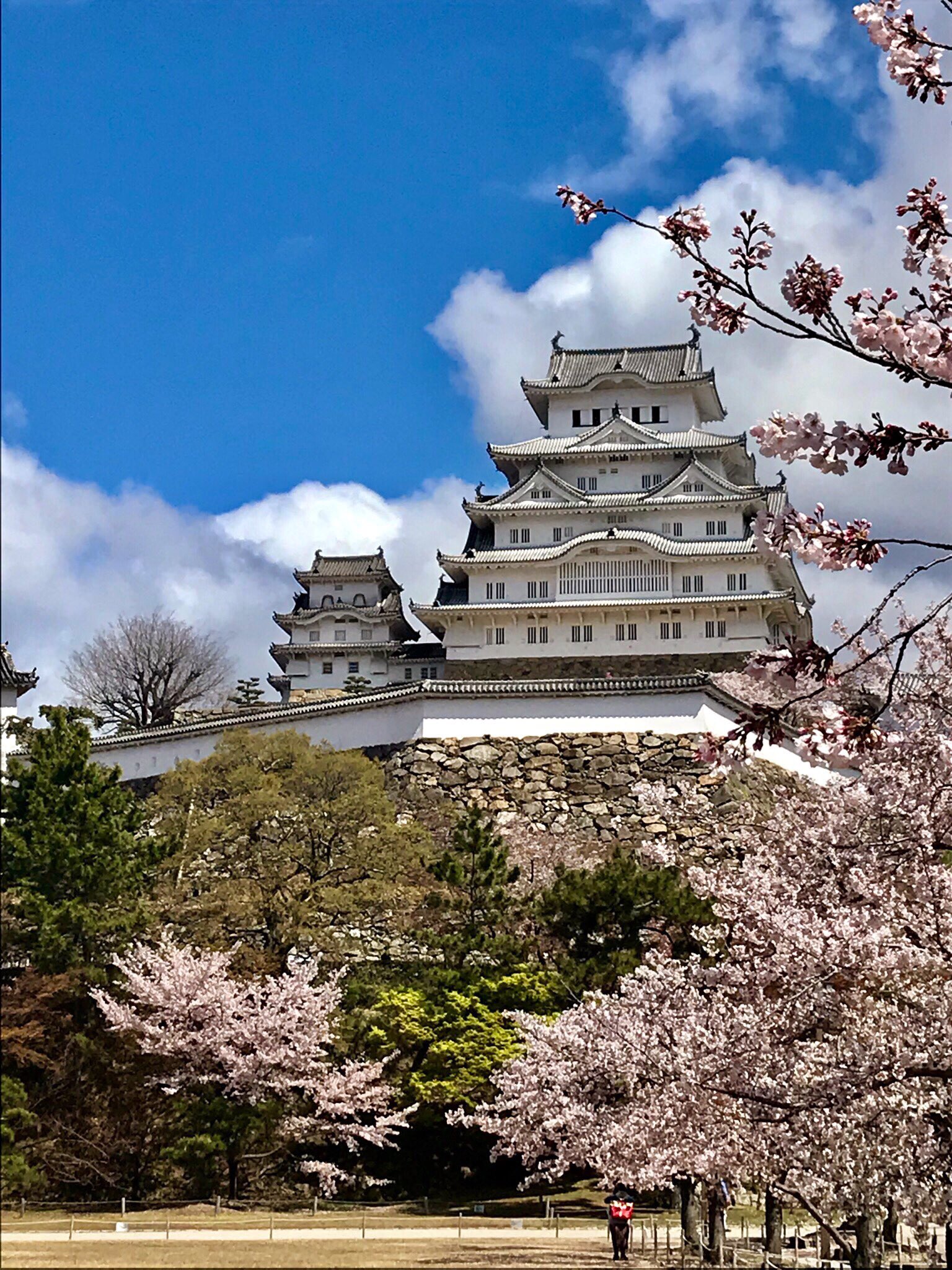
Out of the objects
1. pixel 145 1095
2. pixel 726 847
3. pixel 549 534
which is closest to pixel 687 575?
pixel 549 534

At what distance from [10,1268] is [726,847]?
63.8 feet

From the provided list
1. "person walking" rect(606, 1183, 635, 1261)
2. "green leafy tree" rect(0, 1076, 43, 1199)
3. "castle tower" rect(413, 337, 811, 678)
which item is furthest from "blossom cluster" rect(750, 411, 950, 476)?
"castle tower" rect(413, 337, 811, 678)

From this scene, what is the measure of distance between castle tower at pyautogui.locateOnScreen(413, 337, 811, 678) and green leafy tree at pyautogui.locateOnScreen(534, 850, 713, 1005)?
62.6ft

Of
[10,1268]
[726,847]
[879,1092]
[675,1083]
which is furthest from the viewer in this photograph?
[726,847]

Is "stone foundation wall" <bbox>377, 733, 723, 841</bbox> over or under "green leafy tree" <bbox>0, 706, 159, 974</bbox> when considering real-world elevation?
over

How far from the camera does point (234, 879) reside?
20.2 m

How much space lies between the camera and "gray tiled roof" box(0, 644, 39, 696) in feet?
97.0

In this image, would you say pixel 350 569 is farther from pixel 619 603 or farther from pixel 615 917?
pixel 615 917

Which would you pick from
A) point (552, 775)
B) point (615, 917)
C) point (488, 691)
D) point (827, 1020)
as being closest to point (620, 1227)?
point (827, 1020)

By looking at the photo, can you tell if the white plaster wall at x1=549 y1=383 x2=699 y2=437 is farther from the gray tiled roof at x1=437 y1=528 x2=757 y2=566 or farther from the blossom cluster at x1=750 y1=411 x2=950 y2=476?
the blossom cluster at x1=750 y1=411 x2=950 y2=476

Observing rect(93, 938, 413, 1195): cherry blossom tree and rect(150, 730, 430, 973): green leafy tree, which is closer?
rect(93, 938, 413, 1195): cherry blossom tree

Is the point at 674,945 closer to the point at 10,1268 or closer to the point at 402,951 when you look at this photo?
the point at 402,951

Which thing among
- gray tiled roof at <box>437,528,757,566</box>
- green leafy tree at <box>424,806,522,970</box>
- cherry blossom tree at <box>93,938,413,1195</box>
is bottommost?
cherry blossom tree at <box>93,938,413,1195</box>

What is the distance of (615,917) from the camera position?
18.0m
